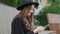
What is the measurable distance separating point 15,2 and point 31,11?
5.26 m

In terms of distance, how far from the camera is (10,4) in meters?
8.23

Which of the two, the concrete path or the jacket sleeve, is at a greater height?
the jacket sleeve

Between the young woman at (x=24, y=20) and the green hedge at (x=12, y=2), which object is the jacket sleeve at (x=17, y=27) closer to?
the young woman at (x=24, y=20)

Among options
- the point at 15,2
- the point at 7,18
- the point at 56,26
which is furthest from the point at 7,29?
the point at 56,26

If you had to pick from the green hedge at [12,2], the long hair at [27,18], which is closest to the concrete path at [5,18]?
the green hedge at [12,2]

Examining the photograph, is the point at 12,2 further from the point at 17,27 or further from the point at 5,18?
the point at 17,27

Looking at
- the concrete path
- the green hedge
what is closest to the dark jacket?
the concrete path

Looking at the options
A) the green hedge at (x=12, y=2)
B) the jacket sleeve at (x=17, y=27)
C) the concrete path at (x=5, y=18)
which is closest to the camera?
the jacket sleeve at (x=17, y=27)

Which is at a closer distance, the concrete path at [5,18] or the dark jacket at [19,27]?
the dark jacket at [19,27]

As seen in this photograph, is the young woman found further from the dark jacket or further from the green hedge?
the green hedge

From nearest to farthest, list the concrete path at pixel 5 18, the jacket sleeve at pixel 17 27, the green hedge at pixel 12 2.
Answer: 1. the jacket sleeve at pixel 17 27
2. the concrete path at pixel 5 18
3. the green hedge at pixel 12 2

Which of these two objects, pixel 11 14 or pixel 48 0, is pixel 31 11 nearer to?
pixel 11 14

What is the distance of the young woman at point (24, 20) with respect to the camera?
10.2ft

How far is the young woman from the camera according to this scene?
10.2 ft
